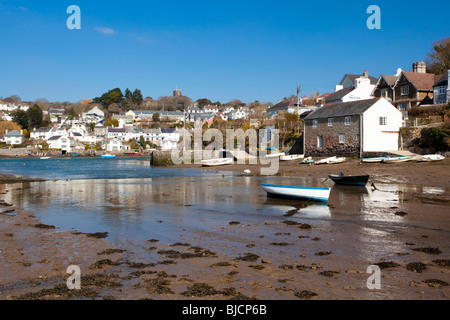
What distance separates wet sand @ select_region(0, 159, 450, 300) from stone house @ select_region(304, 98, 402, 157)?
29533 mm

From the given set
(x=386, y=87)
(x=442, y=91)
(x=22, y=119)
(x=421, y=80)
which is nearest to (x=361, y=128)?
(x=442, y=91)

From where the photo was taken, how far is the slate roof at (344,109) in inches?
1737

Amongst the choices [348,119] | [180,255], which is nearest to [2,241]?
[180,255]

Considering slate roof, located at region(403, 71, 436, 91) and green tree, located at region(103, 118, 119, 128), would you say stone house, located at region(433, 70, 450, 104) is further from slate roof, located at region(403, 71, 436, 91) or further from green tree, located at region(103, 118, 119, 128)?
green tree, located at region(103, 118, 119, 128)

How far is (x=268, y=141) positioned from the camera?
67.1 metres

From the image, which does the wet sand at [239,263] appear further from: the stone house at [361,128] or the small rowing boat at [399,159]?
the stone house at [361,128]

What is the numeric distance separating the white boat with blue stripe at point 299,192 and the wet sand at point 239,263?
13.5ft

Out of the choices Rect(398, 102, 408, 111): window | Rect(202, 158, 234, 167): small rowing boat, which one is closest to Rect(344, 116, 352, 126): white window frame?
Rect(202, 158, 234, 167): small rowing boat

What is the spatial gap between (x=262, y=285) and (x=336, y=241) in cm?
483

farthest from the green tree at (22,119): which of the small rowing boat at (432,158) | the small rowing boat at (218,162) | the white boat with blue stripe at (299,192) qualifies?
the white boat with blue stripe at (299,192)

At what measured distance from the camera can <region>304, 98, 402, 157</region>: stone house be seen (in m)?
43.2

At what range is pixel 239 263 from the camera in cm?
975
